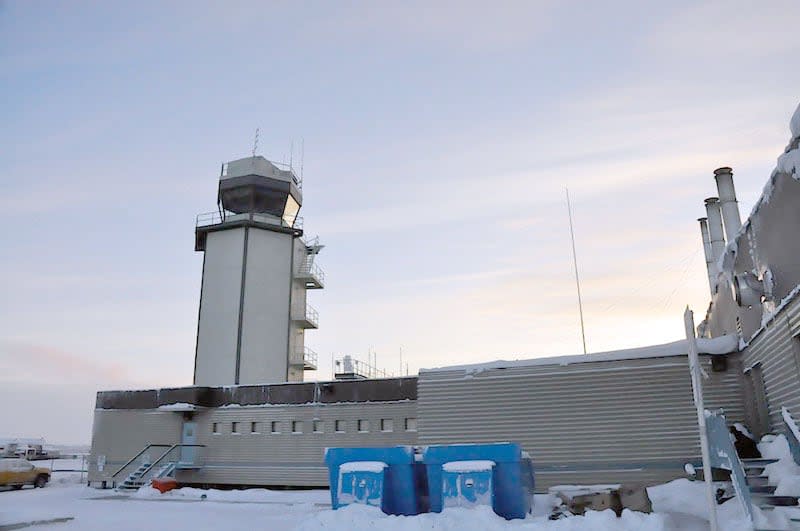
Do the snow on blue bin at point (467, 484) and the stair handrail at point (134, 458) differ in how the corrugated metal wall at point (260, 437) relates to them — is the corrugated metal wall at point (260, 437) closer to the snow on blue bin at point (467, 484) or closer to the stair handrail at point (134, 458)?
the stair handrail at point (134, 458)

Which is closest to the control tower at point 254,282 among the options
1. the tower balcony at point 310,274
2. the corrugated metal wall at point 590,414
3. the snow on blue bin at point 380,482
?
the tower balcony at point 310,274

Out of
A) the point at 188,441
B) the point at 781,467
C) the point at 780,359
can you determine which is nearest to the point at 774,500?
the point at 781,467

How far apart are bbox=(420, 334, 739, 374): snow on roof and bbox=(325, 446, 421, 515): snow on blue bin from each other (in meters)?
5.18

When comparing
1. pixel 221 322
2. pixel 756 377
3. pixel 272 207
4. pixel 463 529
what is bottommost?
pixel 463 529

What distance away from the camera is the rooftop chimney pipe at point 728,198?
1919cm

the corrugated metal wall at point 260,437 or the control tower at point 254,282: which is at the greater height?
the control tower at point 254,282

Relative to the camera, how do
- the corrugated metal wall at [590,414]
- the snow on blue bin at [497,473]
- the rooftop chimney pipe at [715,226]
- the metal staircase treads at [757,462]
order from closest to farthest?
the metal staircase treads at [757,462] < the snow on blue bin at [497,473] < the corrugated metal wall at [590,414] < the rooftop chimney pipe at [715,226]

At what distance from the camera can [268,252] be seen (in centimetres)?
3656

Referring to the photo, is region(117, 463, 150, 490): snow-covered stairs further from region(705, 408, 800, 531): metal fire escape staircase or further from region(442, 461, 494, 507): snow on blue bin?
region(705, 408, 800, 531): metal fire escape staircase

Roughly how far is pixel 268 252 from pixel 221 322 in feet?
16.9

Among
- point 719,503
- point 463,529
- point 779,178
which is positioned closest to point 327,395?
point 463,529

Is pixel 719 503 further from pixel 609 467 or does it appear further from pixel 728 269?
pixel 728 269

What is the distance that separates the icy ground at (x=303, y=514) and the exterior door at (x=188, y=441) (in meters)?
3.23

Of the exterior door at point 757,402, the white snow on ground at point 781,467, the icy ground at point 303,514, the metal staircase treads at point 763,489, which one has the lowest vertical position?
the icy ground at point 303,514
